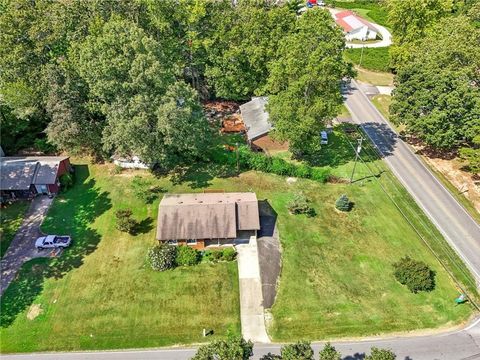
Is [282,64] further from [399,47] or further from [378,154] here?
[399,47]

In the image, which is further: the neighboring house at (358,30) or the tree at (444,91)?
the neighboring house at (358,30)

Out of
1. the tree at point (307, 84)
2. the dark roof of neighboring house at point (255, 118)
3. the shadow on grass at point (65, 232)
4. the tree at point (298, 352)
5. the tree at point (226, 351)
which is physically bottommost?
the shadow on grass at point (65, 232)

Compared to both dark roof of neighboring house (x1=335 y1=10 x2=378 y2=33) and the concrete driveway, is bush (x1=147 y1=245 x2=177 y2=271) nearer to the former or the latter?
the concrete driveway

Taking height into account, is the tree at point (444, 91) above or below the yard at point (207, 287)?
above

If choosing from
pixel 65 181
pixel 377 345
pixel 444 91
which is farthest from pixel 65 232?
pixel 444 91

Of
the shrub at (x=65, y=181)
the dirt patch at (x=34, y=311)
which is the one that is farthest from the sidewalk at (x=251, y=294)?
the shrub at (x=65, y=181)

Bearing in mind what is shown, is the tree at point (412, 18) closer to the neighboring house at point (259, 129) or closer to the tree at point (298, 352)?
the neighboring house at point (259, 129)

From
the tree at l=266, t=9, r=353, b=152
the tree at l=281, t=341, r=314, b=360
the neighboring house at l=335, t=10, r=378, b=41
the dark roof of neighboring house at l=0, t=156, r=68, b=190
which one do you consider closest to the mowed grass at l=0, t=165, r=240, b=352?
the dark roof of neighboring house at l=0, t=156, r=68, b=190
